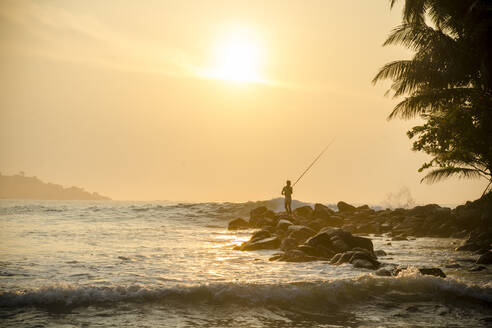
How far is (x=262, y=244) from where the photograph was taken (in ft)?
48.1

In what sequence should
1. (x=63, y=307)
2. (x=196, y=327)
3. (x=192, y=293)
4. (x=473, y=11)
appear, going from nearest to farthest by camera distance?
(x=196, y=327) → (x=63, y=307) → (x=192, y=293) → (x=473, y=11)

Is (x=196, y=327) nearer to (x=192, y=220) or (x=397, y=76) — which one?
(x=397, y=76)

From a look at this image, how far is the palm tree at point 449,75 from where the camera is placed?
14.0m

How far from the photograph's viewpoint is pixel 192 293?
24.3 feet

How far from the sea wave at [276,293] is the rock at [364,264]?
202 cm

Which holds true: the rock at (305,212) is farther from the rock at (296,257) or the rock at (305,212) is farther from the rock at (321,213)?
the rock at (296,257)

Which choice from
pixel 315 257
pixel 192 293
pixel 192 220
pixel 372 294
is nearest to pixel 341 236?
pixel 315 257

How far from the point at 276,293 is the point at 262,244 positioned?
7.21m

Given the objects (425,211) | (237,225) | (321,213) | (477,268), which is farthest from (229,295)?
(425,211)

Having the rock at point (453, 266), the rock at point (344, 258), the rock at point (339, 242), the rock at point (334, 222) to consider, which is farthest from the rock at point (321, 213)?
the rock at point (453, 266)

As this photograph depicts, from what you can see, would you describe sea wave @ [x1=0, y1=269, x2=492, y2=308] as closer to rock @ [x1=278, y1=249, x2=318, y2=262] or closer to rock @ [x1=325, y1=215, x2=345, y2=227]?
rock @ [x1=278, y1=249, x2=318, y2=262]

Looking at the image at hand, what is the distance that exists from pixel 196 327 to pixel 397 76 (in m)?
16.0

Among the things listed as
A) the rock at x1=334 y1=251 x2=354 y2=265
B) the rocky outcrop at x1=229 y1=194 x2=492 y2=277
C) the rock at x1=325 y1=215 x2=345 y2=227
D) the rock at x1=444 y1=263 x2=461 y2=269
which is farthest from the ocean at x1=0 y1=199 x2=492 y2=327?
the rock at x1=325 y1=215 x2=345 y2=227

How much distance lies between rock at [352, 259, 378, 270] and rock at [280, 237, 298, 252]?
3.74 meters
